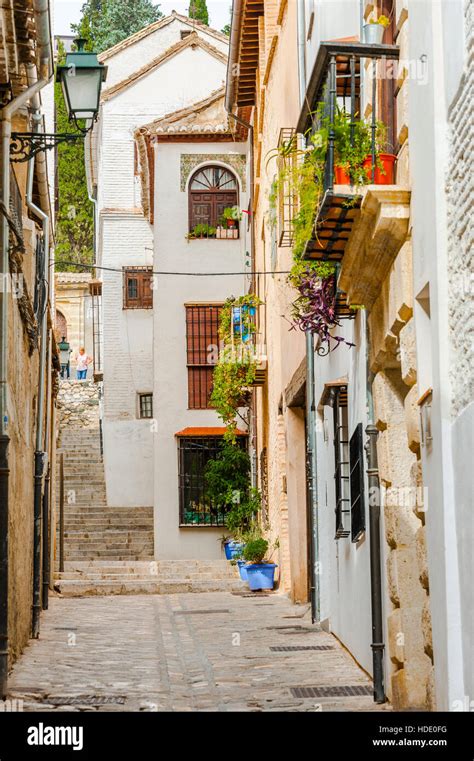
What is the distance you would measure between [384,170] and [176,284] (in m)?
20.0

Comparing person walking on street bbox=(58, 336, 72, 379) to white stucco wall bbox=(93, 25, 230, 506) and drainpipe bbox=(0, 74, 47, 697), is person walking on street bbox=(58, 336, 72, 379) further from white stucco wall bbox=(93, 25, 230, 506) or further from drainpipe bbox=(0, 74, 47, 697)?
drainpipe bbox=(0, 74, 47, 697)

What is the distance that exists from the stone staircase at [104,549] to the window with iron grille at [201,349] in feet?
10.6

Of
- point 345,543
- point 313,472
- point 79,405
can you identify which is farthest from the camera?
point 79,405

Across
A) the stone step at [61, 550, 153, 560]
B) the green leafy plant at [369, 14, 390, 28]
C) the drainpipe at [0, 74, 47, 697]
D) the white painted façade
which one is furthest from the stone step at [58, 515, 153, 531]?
the green leafy plant at [369, 14, 390, 28]

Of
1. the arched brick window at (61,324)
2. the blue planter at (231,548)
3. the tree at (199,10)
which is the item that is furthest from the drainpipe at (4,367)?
the tree at (199,10)

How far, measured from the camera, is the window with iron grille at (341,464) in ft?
38.1

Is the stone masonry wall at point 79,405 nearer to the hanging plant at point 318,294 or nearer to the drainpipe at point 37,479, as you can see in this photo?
the drainpipe at point 37,479

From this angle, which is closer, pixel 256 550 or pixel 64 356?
pixel 256 550

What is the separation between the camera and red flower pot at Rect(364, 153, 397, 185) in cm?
811

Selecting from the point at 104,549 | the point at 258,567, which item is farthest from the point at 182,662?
the point at 104,549

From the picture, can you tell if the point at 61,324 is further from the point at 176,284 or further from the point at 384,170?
the point at 384,170

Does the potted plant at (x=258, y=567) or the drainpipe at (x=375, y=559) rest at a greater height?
the drainpipe at (x=375, y=559)

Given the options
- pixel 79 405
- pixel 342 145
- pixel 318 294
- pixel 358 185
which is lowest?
pixel 79 405

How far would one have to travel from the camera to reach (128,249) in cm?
3350
